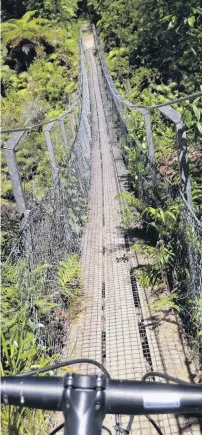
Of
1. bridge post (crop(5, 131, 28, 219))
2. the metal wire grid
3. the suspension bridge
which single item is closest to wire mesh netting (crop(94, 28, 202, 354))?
the suspension bridge

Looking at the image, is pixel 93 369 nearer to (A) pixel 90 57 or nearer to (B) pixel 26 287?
(B) pixel 26 287

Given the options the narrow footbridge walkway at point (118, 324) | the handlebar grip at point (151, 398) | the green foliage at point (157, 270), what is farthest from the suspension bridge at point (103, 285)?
the handlebar grip at point (151, 398)

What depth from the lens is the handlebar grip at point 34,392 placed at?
1.11 metres

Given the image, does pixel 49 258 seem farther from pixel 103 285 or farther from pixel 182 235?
pixel 182 235

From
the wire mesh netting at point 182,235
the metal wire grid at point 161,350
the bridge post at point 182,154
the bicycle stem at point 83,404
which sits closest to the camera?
the bicycle stem at point 83,404

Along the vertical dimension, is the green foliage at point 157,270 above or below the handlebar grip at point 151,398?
below

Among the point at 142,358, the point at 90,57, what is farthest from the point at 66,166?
the point at 90,57

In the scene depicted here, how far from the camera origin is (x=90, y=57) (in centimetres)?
3284

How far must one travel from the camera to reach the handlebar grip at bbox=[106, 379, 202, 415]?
3.58 feet

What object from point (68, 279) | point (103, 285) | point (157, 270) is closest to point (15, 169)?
point (68, 279)

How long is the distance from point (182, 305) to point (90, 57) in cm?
3025

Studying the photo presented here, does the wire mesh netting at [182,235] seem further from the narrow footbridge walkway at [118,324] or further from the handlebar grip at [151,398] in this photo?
the handlebar grip at [151,398]

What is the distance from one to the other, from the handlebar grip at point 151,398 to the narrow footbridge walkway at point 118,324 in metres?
2.35

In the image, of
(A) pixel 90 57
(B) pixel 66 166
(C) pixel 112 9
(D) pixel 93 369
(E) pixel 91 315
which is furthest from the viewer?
(A) pixel 90 57
